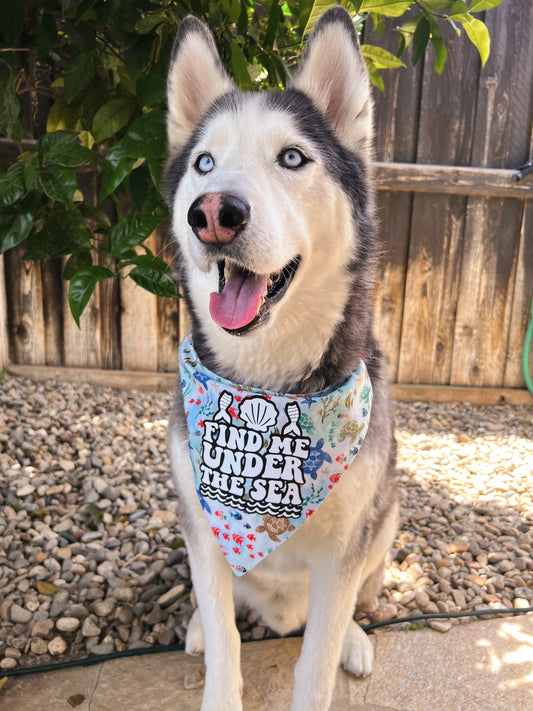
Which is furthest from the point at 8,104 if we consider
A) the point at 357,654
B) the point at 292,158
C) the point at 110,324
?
the point at 110,324

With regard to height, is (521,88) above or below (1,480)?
above

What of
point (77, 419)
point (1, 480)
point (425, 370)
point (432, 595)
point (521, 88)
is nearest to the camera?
point (432, 595)

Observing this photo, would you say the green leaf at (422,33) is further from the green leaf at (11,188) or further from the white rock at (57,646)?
the white rock at (57,646)

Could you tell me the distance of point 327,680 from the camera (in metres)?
1.76

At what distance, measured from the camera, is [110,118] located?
6.31ft

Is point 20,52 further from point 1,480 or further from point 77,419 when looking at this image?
point 77,419

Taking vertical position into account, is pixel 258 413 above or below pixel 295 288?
below

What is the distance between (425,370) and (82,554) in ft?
9.92

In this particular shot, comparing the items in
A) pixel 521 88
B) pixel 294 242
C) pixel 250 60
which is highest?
Answer: pixel 521 88

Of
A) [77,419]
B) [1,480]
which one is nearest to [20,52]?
[1,480]

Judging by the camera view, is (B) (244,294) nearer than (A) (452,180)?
Yes

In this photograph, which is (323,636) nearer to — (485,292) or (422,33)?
(422,33)

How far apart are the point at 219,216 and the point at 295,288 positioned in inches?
13.8

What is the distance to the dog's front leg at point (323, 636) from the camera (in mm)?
1747
